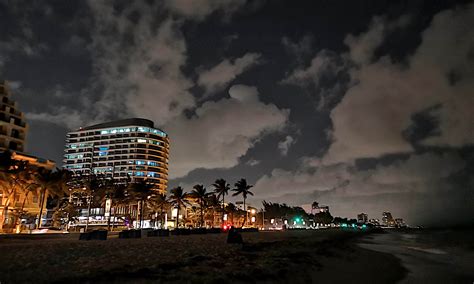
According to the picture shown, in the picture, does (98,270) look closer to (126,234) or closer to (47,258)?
(47,258)

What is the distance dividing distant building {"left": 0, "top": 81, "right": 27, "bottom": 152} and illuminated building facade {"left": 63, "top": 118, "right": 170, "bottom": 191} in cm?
9669

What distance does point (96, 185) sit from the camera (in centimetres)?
7169

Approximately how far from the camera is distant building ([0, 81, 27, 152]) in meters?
66.8

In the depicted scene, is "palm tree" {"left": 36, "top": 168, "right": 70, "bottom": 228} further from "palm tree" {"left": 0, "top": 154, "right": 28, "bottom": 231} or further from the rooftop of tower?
the rooftop of tower

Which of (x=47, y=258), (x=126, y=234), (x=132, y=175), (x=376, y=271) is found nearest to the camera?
(x=47, y=258)

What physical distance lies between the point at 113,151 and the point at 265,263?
175028 millimetres

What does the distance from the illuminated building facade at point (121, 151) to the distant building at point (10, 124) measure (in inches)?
3807

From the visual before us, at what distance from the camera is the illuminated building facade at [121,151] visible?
17112cm

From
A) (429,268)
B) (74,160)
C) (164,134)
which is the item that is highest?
(164,134)

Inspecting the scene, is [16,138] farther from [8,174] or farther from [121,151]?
[121,151]

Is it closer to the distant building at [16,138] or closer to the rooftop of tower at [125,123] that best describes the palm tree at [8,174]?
the distant building at [16,138]

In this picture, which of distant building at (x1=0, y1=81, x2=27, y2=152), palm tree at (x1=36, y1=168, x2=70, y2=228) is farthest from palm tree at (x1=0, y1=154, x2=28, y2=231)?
distant building at (x1=0, y1=81, x2=27, y2=152)

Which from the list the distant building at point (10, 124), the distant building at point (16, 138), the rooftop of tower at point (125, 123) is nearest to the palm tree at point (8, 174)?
the distant building at point (16, 138)

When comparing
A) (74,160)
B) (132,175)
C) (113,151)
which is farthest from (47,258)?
(74,160)
